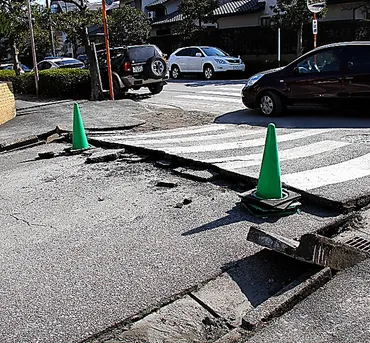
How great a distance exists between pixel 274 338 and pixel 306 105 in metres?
9.22

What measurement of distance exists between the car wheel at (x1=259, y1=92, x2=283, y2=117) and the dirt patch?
49.5 inches

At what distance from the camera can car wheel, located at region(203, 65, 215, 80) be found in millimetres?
24112

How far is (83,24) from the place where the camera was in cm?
1598

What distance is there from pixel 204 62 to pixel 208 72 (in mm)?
530

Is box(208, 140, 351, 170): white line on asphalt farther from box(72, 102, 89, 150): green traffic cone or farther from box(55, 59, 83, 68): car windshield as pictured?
box(55, 59, 83, 68): car windshield

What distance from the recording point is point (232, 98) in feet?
53.3

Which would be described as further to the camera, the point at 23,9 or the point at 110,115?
the point at 23,9

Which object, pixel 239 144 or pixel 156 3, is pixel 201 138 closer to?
pixel 239 144

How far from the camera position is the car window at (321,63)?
11211mm

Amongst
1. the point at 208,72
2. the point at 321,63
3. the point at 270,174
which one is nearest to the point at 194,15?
the point at 208,72

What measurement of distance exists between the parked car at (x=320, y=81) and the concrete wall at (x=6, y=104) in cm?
638

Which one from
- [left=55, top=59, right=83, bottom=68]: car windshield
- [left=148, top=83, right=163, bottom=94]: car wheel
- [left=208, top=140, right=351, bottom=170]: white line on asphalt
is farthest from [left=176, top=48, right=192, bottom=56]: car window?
[left=208, top=140, right=351, bottom=170]: white line on asphalt

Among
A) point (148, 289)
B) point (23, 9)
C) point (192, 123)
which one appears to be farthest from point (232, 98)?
point (148, 289)

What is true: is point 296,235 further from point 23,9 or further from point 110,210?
point 23,9
